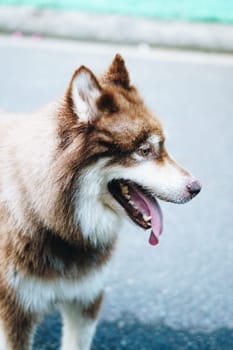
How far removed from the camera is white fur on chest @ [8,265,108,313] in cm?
222

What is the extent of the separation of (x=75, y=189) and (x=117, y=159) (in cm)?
17

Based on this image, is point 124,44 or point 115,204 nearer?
point 115,204

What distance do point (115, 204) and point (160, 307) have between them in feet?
3.19

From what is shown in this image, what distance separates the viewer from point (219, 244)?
3562 millimetres

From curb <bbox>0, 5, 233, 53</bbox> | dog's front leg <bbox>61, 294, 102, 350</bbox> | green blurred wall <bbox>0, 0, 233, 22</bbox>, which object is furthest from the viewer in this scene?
green blurred wall <bbox>0, 0, 233, 22</bbox>

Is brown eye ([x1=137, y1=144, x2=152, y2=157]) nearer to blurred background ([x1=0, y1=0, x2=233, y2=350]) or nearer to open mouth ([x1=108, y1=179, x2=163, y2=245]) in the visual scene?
open mouth ([x1=108, y1=179, x2=163, y2=245])

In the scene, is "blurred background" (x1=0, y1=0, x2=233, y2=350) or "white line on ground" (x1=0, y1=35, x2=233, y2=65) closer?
"blurred background" (x1=0, y1=0, x2=233, y2=350)

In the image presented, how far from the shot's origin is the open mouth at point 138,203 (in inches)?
86.5

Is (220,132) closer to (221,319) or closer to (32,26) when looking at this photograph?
(221,319)

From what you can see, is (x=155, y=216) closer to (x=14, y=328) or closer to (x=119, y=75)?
(x=119, y=75)

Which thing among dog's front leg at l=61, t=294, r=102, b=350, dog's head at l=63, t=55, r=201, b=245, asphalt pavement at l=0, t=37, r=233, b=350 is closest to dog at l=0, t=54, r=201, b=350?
dog's head at l=63, t=55, r=201, b=245

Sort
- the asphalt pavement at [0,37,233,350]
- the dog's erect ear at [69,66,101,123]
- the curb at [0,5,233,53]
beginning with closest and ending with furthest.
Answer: the dog's erect ear at [69,66,101,123] → the asphalt pavement at [0,37,233,350] → the curb at [0,5,233,53]

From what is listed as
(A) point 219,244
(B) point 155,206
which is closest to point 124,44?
(A) point 219,244

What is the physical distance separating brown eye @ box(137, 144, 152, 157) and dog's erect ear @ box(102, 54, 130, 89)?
24 cm
